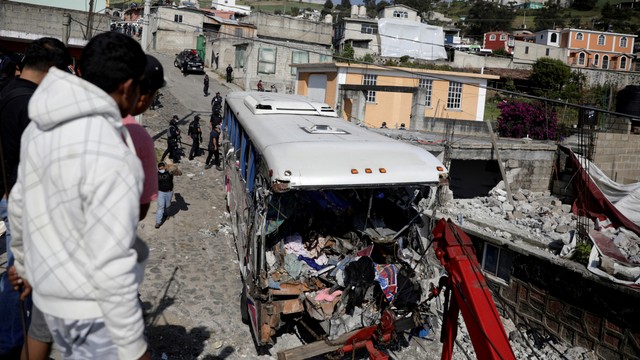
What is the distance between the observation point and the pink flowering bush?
26.6m

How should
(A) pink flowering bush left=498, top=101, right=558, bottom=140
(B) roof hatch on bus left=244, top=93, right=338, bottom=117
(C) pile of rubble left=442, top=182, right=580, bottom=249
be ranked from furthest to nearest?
1. (A) pink flowering bush left=498, top=101, right=558, bottom=140
2. (C) pile of rubble left=442, top=182, right=580, bottom=249
3. (B) roof hatch on bus left=244, top=93, right=338, bottom=117

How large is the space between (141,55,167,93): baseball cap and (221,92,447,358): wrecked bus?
3.45 meters

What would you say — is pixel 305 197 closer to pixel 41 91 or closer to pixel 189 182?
pixel 41 91

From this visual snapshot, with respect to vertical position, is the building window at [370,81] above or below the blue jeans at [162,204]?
above

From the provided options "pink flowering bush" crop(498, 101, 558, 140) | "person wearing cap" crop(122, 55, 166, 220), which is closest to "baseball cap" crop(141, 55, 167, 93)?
"person wearing cap" crop(122, 55, 166, 220)

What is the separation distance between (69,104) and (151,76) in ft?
1.78

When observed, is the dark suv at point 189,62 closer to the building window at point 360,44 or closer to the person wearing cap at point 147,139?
the building window at point 360,44

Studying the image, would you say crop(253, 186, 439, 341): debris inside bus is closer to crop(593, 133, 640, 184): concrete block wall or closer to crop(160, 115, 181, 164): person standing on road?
crop(160, 115, 181, 164): person standing on road

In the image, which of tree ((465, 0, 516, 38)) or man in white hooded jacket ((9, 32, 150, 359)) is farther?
tree ((465, 0, 516, 38))

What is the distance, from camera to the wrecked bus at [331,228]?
6312 millimetres

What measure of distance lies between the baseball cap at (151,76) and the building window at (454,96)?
2964cm

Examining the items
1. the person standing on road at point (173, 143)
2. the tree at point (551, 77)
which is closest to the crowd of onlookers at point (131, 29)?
the person standing on road at point (173, 143)

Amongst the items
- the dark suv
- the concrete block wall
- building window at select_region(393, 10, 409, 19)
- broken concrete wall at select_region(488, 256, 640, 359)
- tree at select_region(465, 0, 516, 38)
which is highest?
tree at select_region(465, 0, 516, 38)

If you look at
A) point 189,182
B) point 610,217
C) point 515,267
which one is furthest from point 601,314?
point 189,182
